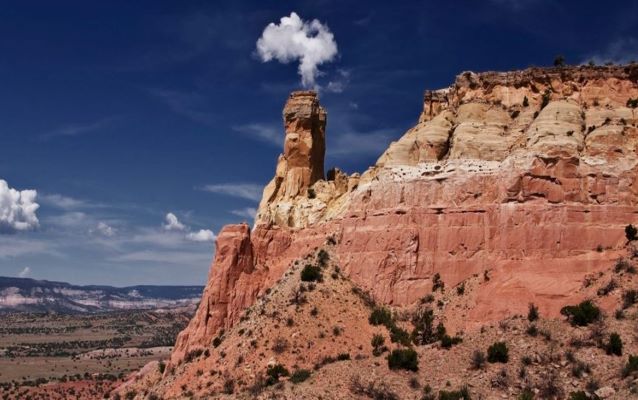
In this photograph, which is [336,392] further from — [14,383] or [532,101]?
[14,383]

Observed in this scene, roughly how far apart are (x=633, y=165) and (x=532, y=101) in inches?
387

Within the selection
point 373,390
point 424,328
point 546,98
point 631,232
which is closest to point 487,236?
point 424,328

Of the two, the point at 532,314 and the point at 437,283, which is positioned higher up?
the point at 437,283

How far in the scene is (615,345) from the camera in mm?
35812

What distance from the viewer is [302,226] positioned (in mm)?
57312

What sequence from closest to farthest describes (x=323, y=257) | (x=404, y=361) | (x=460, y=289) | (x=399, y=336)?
1. (x=404, y=361)
2. (x=399, y=336)
3. (x=460, y=289)
4. (x=323, y=257)

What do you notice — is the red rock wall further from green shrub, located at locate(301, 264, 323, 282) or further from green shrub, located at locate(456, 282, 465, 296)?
green shrub, located at locate(301, 264, 323, 282)

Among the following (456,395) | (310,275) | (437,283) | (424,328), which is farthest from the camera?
(310,275)

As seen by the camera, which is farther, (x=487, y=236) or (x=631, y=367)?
(x=487, y=236)

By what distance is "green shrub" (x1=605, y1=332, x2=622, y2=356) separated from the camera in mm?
35844

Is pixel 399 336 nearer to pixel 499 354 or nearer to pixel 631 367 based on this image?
pixel 499 354

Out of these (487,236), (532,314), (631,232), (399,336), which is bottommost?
(399,336)

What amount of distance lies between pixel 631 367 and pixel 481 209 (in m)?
14.7

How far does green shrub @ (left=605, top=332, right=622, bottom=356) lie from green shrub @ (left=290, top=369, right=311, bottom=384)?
52.8ft
